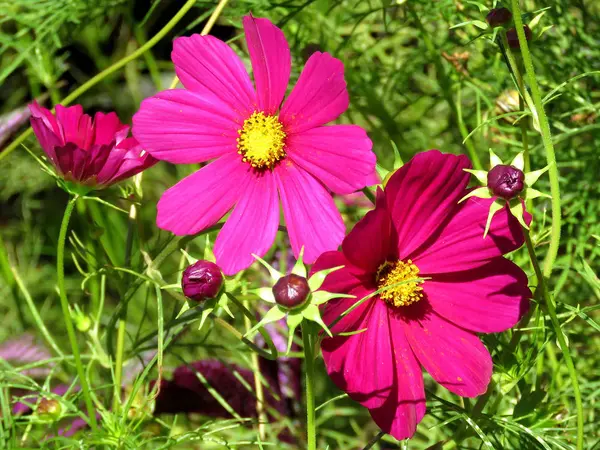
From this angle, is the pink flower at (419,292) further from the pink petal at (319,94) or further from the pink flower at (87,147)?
the pink flower at (87,147)

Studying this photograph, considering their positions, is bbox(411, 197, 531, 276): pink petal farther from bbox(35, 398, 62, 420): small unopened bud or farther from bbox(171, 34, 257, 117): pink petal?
bbox(35, 398, 62, 420): small unopened bud

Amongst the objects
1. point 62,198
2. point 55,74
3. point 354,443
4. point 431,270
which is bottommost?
point 354,443

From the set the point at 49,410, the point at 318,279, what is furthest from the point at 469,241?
the point at 49,410

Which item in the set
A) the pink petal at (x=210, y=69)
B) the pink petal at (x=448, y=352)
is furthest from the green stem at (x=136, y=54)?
the pink petal at (x=448, y=352)

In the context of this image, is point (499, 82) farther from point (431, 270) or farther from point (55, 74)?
point (55, 74)

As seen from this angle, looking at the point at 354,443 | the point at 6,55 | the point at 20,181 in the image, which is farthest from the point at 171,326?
the point at 6,55

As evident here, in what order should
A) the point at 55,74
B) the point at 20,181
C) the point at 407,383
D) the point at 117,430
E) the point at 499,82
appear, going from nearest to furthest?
the point at 407,383 < the point at 117,430 < the point at 499,82 < the point at 55,74 < the point at 20,181

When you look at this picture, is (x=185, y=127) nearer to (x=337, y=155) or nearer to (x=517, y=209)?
(x=337, y=155)
